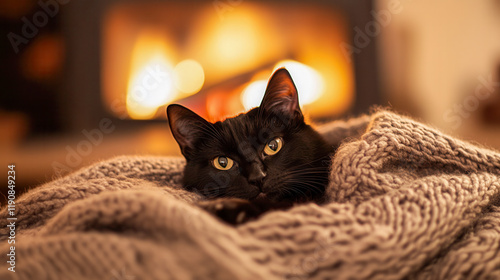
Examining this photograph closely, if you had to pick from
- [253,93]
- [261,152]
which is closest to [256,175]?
[261,152]

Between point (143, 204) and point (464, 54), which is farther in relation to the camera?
point (464, 54)

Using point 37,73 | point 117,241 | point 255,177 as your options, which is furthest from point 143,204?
point 37,73

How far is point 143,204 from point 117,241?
58 mm

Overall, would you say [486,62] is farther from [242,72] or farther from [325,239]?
[325,239]

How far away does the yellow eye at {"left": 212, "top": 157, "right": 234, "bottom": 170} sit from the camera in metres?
0.89

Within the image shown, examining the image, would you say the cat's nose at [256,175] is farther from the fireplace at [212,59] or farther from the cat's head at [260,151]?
the fireplace at [212,59]

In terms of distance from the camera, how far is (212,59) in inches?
104

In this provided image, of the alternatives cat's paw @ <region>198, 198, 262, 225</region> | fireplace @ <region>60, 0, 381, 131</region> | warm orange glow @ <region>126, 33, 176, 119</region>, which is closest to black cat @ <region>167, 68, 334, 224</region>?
cat's paw @ <region>198, 198, 262, 225</region>

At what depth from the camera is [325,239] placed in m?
0.46

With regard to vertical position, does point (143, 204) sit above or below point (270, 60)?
below

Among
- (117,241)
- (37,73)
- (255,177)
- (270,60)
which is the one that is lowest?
(117,241)
